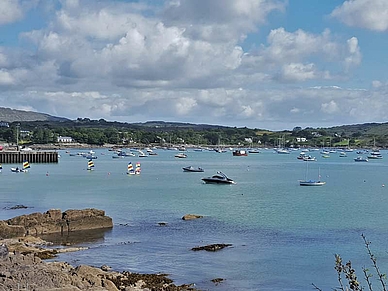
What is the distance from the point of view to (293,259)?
1272 inches

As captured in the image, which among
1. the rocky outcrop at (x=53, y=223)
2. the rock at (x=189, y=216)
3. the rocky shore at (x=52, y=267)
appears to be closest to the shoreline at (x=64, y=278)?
the rocky shore at (x=52, y=267)

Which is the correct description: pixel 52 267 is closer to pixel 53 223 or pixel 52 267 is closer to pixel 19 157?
pixel 53 223

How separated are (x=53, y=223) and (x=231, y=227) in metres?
12.4

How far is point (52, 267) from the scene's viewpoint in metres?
23.2

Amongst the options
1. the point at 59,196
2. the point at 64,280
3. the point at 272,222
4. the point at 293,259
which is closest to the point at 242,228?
the point at 272,222

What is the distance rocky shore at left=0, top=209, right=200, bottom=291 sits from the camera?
21094 mm

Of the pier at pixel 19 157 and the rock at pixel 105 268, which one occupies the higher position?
the pier at pixel 19 157

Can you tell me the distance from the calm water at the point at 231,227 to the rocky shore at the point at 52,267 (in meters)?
1.57

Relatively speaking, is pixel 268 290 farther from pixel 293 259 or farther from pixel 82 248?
pixel 82 248

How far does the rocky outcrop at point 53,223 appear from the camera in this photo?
37094mm

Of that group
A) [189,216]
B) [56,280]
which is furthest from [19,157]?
[56,280]

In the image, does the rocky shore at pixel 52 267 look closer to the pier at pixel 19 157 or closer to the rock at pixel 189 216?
the rock at pixel 189 216

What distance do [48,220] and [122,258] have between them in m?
8.96

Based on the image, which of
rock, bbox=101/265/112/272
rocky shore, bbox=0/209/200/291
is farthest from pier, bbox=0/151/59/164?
rock, bbox=101/265/112/272
